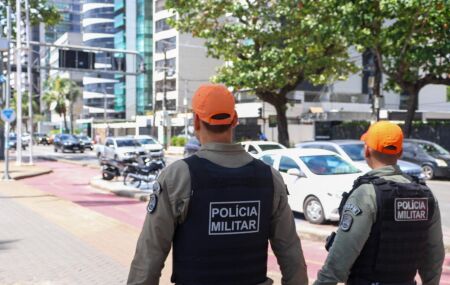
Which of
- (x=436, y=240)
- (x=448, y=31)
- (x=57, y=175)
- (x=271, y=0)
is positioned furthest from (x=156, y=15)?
(x=436, y=240)

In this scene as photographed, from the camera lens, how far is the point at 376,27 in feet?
67.1

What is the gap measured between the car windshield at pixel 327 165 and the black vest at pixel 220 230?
8.79 metres

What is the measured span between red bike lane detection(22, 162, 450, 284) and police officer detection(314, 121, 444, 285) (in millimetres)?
3657

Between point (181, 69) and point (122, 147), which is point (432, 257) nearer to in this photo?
point (122, 147)

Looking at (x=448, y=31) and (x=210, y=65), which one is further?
(x=210, y=65)

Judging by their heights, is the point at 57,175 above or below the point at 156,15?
below

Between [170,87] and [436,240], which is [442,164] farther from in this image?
[170,87]

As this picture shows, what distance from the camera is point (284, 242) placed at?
8.89ft

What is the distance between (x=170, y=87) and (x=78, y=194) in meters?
55.5

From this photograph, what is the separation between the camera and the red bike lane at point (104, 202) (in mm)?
7348

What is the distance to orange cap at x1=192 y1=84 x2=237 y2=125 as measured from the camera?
101 inches

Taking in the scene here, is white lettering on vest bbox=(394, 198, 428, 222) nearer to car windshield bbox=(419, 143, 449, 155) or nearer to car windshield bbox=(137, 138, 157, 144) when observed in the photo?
car windshield bbox=(419, 143, 449, 155)

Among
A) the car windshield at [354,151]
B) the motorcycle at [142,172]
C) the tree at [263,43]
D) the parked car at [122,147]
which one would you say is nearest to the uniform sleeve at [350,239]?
the car windshield at [354,151]

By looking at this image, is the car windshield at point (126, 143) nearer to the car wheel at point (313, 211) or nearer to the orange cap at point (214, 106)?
the car wheel at point (313, 211)
